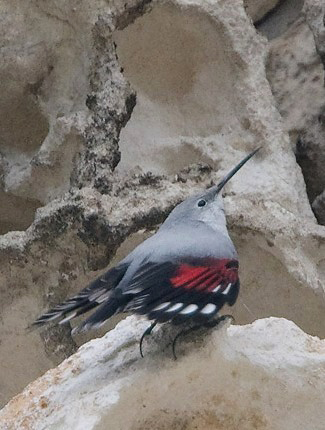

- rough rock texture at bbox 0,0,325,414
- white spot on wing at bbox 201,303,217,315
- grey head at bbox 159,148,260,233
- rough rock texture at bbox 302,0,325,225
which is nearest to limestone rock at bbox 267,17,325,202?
rough rock texture at bbox 302,0,325,225

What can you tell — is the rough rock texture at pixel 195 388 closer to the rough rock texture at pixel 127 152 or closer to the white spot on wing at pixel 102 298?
the white spot on wing at pixel 102 298

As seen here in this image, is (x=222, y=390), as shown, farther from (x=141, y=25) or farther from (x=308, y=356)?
(x=141, y=25)

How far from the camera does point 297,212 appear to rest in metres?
2.45

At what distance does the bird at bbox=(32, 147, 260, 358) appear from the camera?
5.55 ft

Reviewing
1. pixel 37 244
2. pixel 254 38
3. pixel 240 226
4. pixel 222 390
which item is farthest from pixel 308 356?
pixel 254 38

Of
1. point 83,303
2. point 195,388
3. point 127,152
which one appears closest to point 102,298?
point 83,303

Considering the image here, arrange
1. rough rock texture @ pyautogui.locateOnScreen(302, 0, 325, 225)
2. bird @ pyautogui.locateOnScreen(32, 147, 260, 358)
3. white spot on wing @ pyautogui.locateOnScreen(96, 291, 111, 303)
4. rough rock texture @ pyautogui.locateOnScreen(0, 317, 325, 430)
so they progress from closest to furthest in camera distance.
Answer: rough rock texture @ pyautogui.locateOnScreen(0, 317, 325, 430) < bird @ pyautogui.locateOnScreen(32, 147, 260, 358) < white spot on wing @ pyautogui.locateOnScreen(96, 291, 111, 303) < rough rock texture @ pyautogui.locateOnScreen(302, 0, 325, 225)

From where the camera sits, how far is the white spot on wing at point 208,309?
1.73 m

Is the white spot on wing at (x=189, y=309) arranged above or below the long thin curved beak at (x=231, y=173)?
below

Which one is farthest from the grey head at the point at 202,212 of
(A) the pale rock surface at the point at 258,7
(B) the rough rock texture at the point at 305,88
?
(A) the pale rock surface at the point at 258,7

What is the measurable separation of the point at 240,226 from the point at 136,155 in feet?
1.28

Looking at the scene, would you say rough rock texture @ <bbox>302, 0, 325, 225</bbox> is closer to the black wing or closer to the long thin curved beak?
the long thin curved beak

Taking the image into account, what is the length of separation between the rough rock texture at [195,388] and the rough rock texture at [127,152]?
21.8 inches

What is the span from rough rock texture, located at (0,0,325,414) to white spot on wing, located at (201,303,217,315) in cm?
58
